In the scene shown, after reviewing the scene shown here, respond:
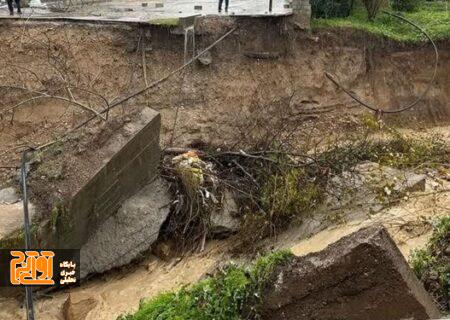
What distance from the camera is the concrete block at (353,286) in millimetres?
4758

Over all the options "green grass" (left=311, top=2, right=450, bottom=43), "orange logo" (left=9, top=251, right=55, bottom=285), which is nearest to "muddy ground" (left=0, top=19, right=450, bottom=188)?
"green grass" (left=311, top=2, right=450, bottom=43)

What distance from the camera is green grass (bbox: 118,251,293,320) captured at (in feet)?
16.8

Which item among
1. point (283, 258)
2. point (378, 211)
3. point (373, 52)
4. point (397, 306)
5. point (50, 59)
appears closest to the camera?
point (397, 306)

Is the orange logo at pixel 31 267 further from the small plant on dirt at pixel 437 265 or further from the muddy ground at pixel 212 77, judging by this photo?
the small plant on dirt at pixel 437 265

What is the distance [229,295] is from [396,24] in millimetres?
9165

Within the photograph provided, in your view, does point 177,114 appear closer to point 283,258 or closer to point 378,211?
point 378,211

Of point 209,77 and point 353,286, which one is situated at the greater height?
point 209,77

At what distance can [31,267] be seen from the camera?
6551 millimetres

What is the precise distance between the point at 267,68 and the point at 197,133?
1.91 metres

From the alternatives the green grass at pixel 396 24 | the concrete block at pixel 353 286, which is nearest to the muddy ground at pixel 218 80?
the green grass at pixel 396 24

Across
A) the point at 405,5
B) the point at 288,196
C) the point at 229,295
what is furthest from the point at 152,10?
the point at 229,295

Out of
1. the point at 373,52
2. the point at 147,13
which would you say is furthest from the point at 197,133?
the point at 373,52

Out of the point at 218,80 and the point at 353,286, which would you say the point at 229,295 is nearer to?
the point at 353,286

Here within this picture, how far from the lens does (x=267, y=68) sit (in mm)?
11719
